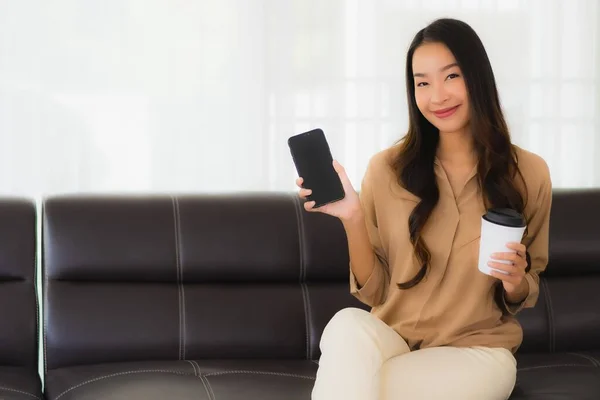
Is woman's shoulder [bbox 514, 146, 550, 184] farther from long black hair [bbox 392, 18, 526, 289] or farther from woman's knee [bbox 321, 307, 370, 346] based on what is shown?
woman's knee [bbox 321, 307, 370, 346]

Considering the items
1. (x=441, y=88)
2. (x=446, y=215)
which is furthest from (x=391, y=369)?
(x=441, y=88)

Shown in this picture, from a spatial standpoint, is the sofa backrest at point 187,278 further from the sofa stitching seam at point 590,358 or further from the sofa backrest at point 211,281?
the sofa stitching seam at point 590,358

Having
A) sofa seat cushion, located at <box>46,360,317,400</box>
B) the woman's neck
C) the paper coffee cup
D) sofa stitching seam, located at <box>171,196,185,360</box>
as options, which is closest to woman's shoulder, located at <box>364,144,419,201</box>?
the woman's neck

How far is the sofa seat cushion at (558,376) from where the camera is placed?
203 centimetres

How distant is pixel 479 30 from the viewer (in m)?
3.07

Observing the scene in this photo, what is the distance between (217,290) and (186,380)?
387 millimetres

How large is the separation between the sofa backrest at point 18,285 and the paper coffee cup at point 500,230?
126 cm

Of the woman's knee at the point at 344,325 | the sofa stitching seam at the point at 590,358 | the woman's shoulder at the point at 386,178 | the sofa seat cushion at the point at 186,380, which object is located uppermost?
the woman's shoulder at the point at 386,178

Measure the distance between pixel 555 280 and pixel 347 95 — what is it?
94 cm

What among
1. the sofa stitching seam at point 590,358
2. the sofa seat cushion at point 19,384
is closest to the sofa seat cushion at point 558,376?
the sofa stitching seam at point 590,358

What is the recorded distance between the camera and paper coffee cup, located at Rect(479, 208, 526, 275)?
1661 mm

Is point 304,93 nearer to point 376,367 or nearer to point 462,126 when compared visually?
point 462,126

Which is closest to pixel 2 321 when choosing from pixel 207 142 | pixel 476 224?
pixel 207 142

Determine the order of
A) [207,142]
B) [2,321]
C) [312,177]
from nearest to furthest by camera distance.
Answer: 1. [312,177]
2. [2,321]
3. [207,142]
